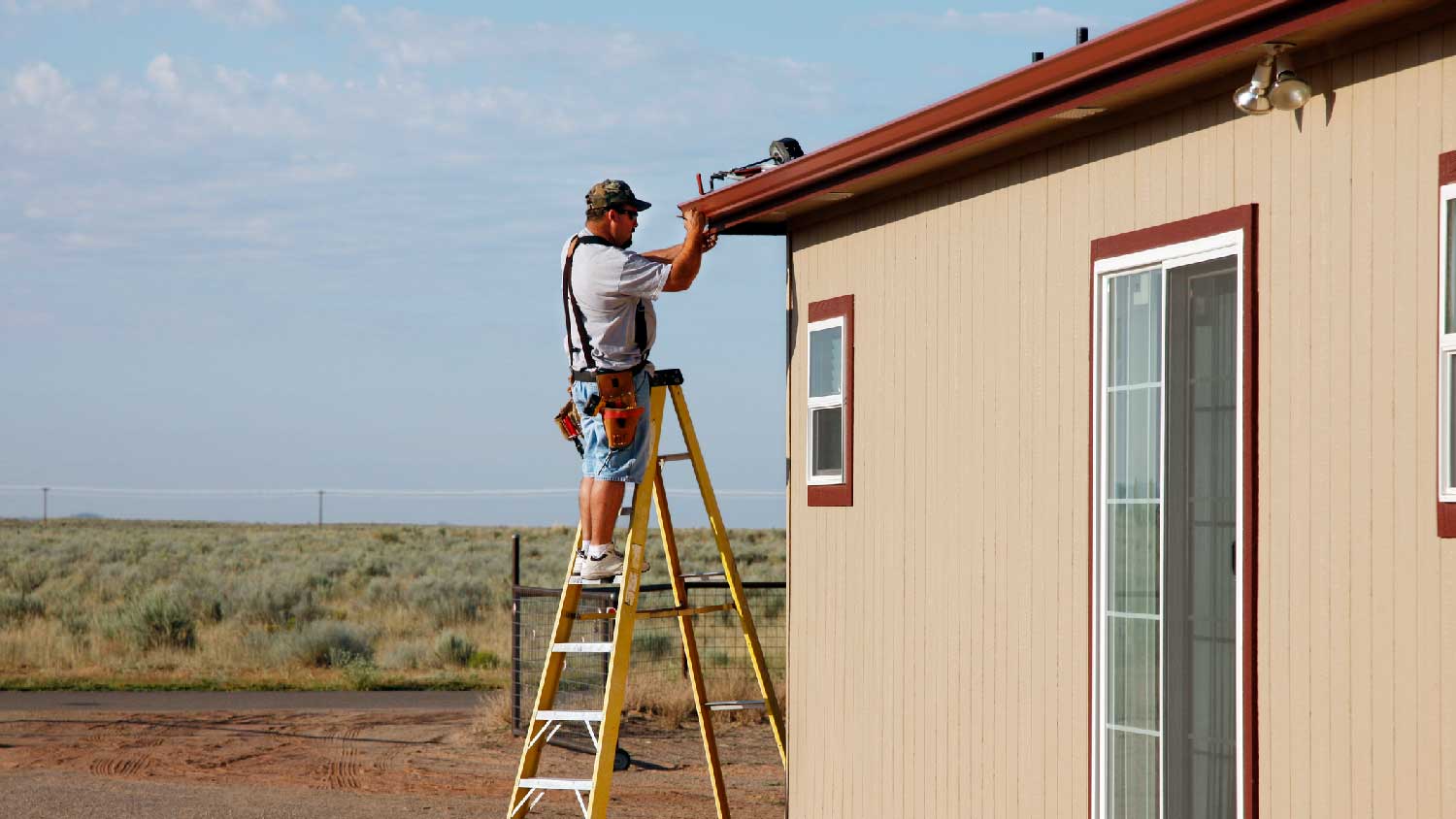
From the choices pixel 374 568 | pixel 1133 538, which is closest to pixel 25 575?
pixel 374 568

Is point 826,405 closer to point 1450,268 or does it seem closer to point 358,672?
point 1450,268

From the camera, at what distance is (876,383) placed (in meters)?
8.18

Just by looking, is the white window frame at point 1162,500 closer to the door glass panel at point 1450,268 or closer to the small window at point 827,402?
the door glass panel at point 1450,268

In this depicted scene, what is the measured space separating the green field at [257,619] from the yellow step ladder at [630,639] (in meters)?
9.34

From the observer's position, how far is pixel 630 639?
8039 millimetres

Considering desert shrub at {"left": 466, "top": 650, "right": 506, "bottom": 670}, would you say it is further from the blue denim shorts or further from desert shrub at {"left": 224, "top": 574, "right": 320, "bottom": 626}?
the blue denim shorts

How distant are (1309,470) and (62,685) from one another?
14.3 metres

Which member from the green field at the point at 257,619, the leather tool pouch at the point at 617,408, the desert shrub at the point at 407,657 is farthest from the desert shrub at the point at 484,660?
the leather tool pouch at the point at 617,408

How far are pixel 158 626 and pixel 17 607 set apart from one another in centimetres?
358

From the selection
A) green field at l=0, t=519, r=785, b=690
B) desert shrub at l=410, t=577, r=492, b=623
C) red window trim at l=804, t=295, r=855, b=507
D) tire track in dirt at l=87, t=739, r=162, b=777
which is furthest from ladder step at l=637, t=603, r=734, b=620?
Answer: desert shrub at l=410, t=577, r=492, b=623

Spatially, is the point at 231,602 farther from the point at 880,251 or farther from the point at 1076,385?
the point at 1076,385

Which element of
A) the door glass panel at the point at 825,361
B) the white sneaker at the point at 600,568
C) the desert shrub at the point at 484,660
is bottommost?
the desert shrub at the point at 484,660

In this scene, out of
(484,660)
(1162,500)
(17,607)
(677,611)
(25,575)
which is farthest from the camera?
(25,575)

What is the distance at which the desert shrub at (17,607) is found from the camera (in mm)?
22406
